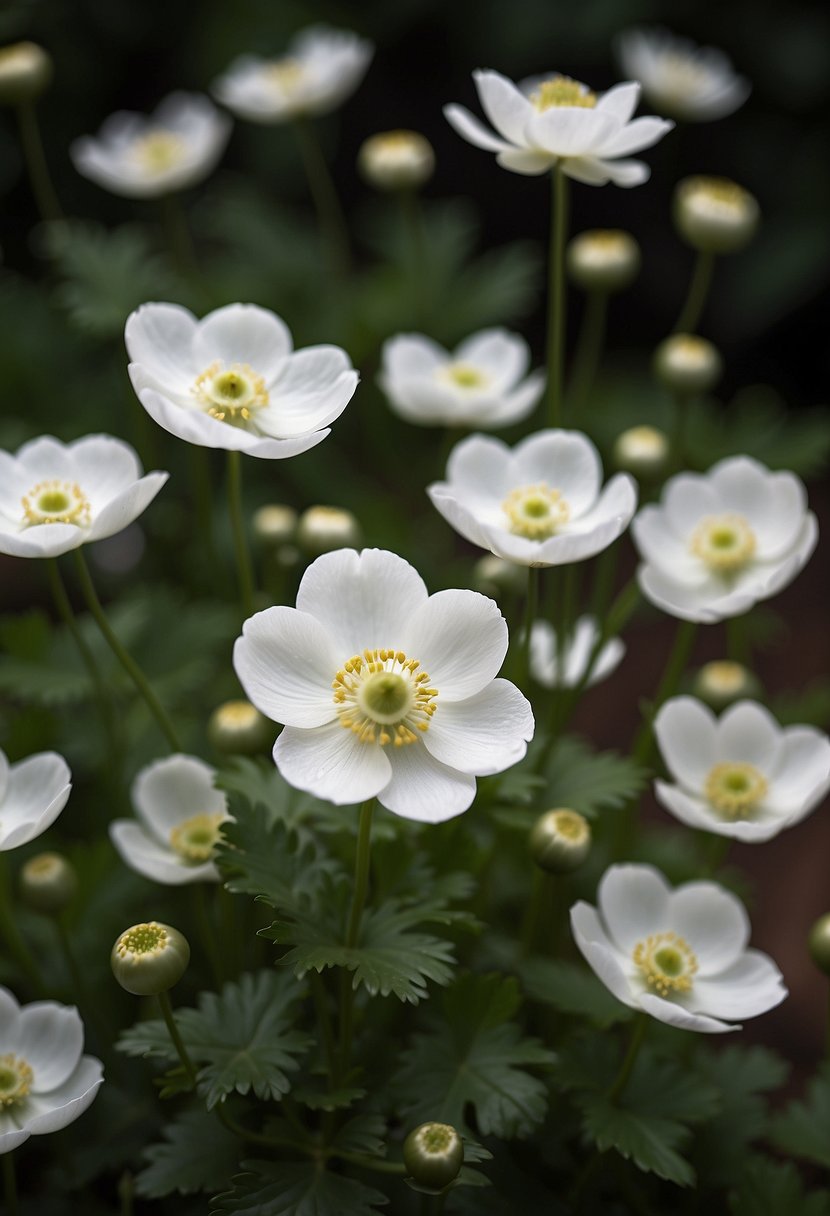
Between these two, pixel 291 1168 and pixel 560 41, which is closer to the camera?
pixel 291 1168

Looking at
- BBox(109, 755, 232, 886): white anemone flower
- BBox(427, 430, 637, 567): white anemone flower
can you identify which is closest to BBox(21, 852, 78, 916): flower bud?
BBox(109, 755, 232, 886): white anemone flower

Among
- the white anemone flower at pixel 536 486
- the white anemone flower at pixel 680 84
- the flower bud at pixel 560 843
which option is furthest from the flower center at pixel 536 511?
the white anemone flower at pixel 680 84

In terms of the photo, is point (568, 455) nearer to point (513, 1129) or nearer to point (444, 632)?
point (444, 632)

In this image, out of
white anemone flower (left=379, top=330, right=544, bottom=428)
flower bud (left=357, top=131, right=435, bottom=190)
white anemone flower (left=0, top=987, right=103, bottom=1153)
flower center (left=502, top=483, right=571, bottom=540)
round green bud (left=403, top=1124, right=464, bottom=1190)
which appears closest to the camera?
round green bud (left=403, top=1124, right=464, bottom=1190)

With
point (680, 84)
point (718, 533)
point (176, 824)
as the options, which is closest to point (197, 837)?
point (176, 824)

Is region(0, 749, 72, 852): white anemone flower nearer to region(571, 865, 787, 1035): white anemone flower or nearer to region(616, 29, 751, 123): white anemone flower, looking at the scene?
region(571, 865, 787, 1035): white anemone flower

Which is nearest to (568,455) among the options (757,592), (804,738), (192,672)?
(757,592)

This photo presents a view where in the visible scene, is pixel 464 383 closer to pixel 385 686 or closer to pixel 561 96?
pixel 561 96
